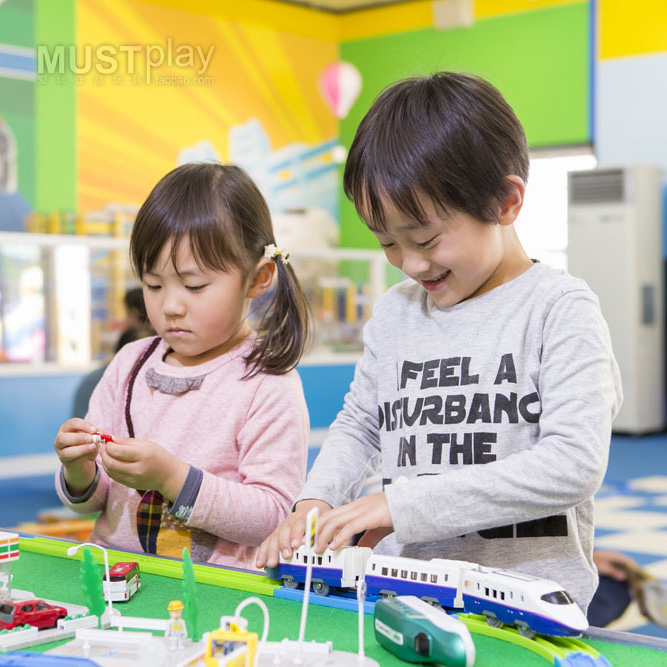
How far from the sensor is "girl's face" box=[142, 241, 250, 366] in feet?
4.33

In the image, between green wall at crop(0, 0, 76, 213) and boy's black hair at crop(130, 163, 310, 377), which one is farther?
green wall at crop(0, 0, 76, 213)

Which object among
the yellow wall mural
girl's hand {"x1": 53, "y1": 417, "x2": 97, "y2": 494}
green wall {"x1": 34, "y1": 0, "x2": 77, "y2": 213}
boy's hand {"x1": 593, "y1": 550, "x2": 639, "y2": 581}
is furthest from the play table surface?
the yellow wall mural

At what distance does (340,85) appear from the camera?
345 inches

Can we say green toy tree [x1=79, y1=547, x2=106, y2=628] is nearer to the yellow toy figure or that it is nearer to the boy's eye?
the yellow toy figure

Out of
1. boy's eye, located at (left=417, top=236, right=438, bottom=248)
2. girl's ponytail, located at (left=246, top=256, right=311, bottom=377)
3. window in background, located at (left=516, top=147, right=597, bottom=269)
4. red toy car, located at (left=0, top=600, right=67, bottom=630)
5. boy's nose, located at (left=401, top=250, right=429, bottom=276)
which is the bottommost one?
red toy car, located at (left=0, top=600, right=67, bottom=630)

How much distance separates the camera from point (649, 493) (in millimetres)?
4684

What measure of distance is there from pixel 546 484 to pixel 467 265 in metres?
0.26

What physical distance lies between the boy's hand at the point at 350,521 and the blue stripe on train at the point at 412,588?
46 mm

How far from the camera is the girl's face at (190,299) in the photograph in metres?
1.32

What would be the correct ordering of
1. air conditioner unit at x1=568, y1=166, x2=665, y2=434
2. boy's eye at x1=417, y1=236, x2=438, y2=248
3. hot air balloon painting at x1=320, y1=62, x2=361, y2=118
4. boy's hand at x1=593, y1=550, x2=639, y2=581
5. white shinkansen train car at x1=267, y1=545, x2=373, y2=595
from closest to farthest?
white shinkansen train car at x1=267, y1=545, x2=373, y2=595, boy's eye at x1=417, y1=236, x2=438, y2=248, boy's hand at x1=593, y1=550, x2=639, y2=581, air conditioner unit at x1=568, y1=166, x2=665, y2=434, hot air balloon painting at x1=320, y1=62, x2=361, y2=118

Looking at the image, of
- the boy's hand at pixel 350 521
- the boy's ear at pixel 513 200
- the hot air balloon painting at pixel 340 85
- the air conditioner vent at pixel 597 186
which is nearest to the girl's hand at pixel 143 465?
the boy's hand at pixel 350 521

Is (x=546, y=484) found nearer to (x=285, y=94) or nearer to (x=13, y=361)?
(x=13, y=361)

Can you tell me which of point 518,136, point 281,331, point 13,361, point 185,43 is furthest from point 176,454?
point 185,43

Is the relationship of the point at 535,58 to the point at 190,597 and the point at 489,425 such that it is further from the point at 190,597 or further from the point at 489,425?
the point at 190,597
